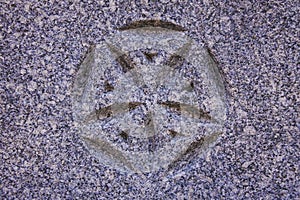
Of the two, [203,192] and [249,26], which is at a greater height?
[249,26]

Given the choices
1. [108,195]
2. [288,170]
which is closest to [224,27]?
[288,170]

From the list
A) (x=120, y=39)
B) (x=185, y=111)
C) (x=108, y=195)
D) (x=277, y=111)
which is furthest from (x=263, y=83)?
(x=108, y=195)

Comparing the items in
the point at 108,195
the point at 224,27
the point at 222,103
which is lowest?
the point at 108,195

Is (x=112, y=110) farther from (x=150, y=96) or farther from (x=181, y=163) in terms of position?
(x=181, y=163)

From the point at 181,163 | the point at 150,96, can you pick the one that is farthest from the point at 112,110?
the point at 181,163

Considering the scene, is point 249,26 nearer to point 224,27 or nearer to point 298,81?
point 224,27

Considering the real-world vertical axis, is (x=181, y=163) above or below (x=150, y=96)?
below
